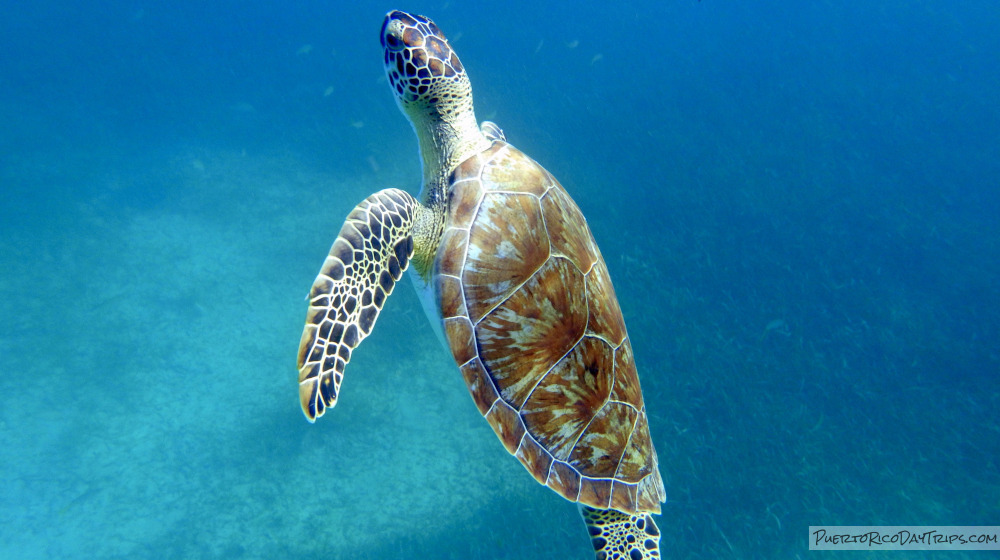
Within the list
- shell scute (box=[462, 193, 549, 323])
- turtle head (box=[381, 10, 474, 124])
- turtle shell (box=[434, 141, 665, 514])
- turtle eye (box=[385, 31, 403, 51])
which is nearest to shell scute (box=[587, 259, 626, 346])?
turtle shell (box=[434, 141, 665, 514])

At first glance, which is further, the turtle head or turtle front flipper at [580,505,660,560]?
the turtle head

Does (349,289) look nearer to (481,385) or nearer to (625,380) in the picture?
(481,385)

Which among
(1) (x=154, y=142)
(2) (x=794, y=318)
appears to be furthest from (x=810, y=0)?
(1) (x=154, y=142)

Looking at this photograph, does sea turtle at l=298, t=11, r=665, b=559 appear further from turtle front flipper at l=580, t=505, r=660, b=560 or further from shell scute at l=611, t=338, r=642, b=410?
turtle front flipper at l=580, t=505, r=660, b=560

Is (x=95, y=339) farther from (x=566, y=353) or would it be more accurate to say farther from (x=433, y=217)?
(x=566, y=353)

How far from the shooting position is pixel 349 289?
1.98 m

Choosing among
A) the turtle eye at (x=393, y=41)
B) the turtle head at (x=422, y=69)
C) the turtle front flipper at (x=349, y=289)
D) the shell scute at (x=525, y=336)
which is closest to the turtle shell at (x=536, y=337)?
the shell scute at (x=525, y=336)

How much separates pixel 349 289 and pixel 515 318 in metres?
0.77

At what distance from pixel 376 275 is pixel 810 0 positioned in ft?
94.5

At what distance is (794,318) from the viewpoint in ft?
16.9

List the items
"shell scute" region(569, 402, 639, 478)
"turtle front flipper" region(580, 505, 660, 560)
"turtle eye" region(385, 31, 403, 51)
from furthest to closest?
"turtle eye" region(385, 31, 403, 51), "turtle front flipper" region(580, 505, 660, 560), "shell scute" region(569, 402, 639, 478)

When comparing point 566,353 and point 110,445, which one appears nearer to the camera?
point 566,353

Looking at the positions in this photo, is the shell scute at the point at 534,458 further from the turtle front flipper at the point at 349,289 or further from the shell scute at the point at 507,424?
the turtle front flipper at the point at 349,289

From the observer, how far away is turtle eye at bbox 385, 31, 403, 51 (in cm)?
260
